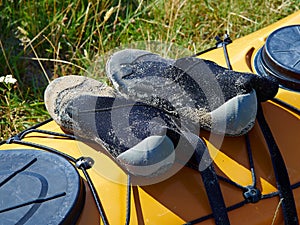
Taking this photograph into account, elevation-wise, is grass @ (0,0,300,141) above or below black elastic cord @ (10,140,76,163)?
below

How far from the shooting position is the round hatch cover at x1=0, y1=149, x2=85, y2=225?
1.07 meters

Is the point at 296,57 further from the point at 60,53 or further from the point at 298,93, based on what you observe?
the point at 60,53

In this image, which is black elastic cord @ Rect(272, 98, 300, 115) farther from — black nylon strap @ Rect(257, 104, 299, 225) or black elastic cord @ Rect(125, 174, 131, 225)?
black elastic cord @ Rect(125, 174, 131, 225)

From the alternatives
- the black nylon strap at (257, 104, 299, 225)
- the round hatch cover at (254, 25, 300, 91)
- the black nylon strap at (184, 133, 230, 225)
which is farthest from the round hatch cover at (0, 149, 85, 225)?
the round hatch cover at (254, 25, 300, 91)

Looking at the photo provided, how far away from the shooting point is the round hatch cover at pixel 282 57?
53.7 inches

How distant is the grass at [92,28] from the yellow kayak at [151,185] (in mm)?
776

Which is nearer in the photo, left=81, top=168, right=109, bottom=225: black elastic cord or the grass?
left=81, top=168, right=109, bottom=225: black elastic cord

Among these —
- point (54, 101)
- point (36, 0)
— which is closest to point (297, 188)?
point (54, 101)

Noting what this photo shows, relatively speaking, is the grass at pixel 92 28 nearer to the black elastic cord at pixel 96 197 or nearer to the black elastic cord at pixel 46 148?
the black elastic cord at pixel 46 148

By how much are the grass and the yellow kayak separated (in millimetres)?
776

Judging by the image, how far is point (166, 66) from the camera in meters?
1.30

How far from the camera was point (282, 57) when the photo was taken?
1381 millimetres

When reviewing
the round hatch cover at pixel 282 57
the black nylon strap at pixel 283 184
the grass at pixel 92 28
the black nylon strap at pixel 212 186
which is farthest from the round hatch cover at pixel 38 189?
the grass at pixel 92 28

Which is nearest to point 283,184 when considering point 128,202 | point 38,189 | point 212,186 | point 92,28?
point 212,186
